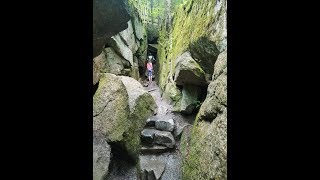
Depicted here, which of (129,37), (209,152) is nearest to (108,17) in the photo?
(209,152)

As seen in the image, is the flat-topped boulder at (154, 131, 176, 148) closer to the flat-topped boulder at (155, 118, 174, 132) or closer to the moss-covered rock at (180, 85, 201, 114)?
the flat-topped boulder at (155, 118, 174, 132)

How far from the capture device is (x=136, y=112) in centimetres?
910

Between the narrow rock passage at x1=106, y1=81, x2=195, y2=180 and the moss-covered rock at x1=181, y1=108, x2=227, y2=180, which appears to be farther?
the narrow rock passage at x1=106, y1=81, x2=195, y2=180

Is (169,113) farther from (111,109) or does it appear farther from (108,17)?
(108,17)

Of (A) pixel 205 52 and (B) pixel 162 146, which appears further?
(B) pixel 162 146

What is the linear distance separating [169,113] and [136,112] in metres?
2.35

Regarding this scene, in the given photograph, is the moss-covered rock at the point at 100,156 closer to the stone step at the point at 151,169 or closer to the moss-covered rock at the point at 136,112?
the moss-covered rock at the point at 136,112

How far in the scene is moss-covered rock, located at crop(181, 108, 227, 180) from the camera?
191 inches

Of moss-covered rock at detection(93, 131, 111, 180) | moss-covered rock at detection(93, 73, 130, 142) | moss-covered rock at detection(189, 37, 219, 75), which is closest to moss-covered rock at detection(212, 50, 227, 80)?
moss-covered rock at detection(189, 37, 219, 75)

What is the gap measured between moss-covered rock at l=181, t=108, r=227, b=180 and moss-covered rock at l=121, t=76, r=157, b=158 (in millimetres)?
1925
